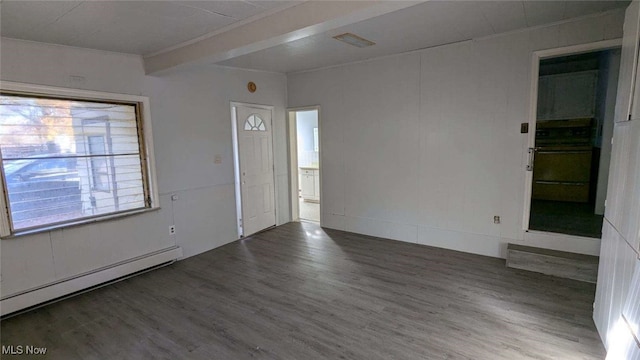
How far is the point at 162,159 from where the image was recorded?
381cm

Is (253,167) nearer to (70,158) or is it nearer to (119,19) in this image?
(70,158)

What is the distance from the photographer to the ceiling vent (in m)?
3.37

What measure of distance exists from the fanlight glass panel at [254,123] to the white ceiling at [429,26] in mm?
853

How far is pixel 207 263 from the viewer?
392cm

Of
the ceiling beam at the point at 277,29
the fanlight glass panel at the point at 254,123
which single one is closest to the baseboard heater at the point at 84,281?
the fanlight glass panel at the point at 254,123

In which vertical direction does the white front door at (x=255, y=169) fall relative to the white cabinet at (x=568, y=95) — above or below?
below

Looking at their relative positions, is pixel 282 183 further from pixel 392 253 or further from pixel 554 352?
pixel 554 352

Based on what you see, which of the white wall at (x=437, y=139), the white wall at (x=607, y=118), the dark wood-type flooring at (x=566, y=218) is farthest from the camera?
the white wall at (x=607, y=118)

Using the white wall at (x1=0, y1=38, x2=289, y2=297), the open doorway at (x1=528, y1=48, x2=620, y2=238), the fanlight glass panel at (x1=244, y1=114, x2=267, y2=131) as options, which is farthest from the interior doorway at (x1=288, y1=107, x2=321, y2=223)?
Result: the open doorway at (x1=528, y1=48, x2=620, y2=238)

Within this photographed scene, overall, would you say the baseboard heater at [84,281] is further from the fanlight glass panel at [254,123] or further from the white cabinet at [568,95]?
the white cabinet at [568,95]

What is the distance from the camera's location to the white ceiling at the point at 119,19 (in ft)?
7.21

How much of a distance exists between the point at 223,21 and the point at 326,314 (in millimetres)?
2695

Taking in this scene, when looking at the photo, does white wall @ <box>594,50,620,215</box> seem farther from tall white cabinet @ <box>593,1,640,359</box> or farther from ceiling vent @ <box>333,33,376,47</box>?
ceiling vent @ <box>333,33,376,47</box>
